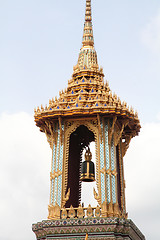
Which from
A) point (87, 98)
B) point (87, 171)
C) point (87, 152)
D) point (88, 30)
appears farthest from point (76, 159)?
point (88, 30)

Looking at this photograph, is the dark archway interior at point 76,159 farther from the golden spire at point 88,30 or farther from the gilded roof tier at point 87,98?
the golden spire at point 88,30

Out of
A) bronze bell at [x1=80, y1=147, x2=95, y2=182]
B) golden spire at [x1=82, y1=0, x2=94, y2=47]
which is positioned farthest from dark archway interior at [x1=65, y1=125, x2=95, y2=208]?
golden spire at [x1=82, y1=0, x2=94, y2=47]

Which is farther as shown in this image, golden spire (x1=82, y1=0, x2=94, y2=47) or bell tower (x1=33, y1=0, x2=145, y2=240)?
golden spire (x1=82, y1=0, x2=94, y2=47)

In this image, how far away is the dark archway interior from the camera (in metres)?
23.1

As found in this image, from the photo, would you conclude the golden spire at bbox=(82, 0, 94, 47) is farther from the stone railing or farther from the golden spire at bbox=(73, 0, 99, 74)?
the stone railing

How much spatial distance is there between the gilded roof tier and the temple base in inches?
172

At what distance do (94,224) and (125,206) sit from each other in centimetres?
344

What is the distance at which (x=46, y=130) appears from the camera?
74.4 feet

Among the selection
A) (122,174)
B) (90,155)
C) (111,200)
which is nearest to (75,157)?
(90,155)

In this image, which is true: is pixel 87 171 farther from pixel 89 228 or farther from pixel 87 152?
pixel 89 228

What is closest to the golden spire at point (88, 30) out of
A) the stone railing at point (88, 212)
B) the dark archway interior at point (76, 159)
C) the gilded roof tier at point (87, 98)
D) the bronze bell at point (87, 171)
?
the gilded roof tier at point (87, 98)

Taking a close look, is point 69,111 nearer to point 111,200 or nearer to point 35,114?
point 35,114

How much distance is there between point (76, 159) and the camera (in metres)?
23.9

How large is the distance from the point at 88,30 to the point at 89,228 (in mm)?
10110
